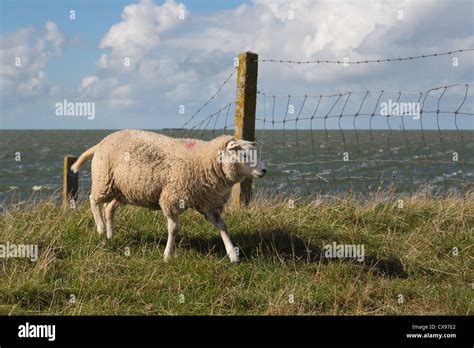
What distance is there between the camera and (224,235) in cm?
606

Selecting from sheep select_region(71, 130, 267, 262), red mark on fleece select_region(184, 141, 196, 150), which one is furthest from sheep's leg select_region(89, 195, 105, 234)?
red mark on fleece select_region(184, 141, 196, 150)

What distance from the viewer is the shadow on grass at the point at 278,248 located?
607 cm

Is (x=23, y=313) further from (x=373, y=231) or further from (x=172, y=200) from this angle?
(x=373, y=231)

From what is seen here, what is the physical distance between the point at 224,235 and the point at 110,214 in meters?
1.39

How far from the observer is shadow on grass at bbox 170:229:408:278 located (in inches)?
239

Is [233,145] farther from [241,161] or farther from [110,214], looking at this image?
[110,214]

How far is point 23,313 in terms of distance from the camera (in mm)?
4832

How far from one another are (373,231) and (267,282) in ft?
6.88
